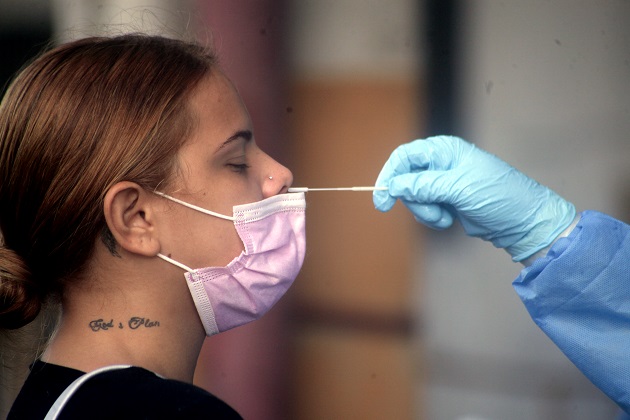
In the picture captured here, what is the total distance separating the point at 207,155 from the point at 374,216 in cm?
92

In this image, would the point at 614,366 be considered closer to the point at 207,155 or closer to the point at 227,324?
the point at 227,324

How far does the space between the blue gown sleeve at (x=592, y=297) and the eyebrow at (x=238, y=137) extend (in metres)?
0.64

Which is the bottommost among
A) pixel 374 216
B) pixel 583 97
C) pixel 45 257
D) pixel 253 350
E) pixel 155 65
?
pixel 253 350

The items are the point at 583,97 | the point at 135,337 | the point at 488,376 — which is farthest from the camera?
the point at 488,376

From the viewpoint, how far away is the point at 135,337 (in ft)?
4.48

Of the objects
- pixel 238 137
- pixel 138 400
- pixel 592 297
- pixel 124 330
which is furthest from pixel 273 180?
pixel 592 297

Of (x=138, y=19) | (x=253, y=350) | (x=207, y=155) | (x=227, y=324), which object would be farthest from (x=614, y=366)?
(x=138, y=19)

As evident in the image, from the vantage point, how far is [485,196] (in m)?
1.55

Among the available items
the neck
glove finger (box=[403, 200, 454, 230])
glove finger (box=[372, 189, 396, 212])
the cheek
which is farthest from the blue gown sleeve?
the neck

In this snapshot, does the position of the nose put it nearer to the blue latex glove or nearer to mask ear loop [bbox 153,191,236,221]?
mask ear loop [bbox 153,191,236,221]

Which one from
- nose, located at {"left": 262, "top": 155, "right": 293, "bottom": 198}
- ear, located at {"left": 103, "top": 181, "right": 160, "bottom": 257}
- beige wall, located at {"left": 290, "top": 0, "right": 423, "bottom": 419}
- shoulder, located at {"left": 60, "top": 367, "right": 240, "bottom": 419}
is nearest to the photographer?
shoulder, located at {"left": 60, "top": 367, "right": 240, "bottom": 419}

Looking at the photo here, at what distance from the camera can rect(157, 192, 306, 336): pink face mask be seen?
1430 mm

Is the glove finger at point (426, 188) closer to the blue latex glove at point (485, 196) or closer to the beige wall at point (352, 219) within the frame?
the blue latex glove at point (485, 196)

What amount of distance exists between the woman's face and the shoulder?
290 millimetres
